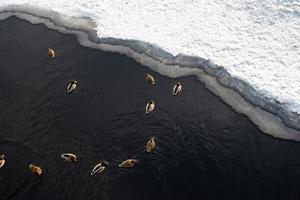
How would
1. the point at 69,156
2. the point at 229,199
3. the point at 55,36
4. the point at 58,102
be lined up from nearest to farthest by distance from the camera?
the point at 229,199 → the point at 69,156 → the point at 58,102 → the point at 55,36

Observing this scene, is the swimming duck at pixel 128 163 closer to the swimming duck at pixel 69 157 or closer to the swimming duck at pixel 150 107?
the swimming duck at pixel 69 157

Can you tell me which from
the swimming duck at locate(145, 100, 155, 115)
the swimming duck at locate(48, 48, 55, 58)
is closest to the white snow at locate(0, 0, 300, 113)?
the swimming duck at locate(48, 48, 55, 58)

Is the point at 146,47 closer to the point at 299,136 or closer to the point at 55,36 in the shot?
the point at 55,36

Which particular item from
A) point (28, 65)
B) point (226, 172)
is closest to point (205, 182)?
point (226, 172)

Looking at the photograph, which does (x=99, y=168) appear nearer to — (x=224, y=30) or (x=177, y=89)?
(x=177, y=89)

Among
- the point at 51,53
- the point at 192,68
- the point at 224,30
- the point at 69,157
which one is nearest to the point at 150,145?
the point at 69,157

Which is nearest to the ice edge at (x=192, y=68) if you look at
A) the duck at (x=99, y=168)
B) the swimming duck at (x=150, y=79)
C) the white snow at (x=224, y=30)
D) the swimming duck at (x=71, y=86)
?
the white snow at (x=224, y=30)

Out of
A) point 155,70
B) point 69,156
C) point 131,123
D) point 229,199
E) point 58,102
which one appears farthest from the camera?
point 155,70
